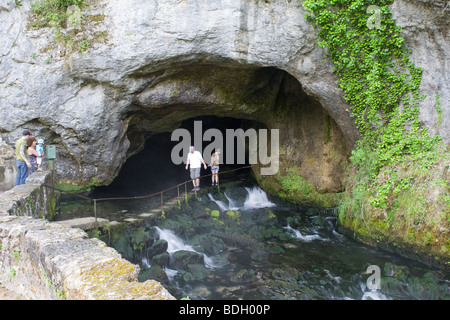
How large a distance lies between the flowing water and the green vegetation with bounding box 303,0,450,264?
3.07 ft

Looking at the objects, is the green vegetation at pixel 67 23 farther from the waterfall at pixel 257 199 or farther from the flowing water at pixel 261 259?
the waterfall at pixel 257 199

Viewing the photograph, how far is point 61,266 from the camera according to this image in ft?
12.2

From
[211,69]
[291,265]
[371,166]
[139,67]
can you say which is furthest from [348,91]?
[139,67]

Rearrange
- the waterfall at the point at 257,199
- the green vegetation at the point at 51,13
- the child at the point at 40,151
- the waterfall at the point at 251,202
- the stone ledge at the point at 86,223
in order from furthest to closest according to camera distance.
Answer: the waterfall at the point at 257,199 < the waterfall at the point at 251,202 < the green vegetation at the point at 51,13 < the child at the point at 40,151 < the stone ledge at the point at 86,223

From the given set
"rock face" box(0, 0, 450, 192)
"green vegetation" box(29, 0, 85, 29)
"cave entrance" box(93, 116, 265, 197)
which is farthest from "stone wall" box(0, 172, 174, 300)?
"cave entrance" box(93, 116, 265, 197)

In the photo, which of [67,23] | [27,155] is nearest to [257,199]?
[27,155]

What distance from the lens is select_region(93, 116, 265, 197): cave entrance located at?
1457cm

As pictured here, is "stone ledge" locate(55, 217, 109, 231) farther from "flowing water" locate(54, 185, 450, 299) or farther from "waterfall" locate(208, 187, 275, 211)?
"waterfall" locate(208, 187, 275, 211)

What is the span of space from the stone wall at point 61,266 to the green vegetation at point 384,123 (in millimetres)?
6792

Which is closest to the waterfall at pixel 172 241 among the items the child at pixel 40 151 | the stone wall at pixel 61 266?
the child at pixel 40 151

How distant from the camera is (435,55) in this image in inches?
344

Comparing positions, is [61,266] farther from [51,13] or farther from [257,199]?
[257,199]

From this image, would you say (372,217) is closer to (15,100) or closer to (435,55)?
(435,55)

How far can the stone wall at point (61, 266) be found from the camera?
3.33 meters
